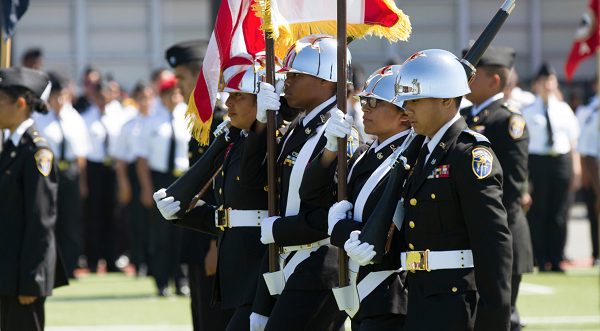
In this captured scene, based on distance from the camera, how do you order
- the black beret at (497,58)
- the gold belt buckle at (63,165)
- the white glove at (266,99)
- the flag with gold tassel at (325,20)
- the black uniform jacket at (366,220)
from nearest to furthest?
the black uniform jacket at (366,220), the white glove at (266,99), the flag with gold tassel at (325,20), the black beret at (497,58), the gold belt buckle at (63,165)

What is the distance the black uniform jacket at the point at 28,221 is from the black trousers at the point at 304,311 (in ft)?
7.01

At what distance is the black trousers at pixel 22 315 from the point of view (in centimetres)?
891

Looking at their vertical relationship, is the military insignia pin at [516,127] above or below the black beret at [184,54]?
below

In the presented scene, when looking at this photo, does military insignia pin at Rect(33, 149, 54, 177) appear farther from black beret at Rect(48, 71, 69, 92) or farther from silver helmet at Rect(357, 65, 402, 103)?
black beret at Rect(48, 71, 69, 92)

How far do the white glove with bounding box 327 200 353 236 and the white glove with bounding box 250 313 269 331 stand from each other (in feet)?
2.53

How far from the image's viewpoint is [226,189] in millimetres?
8055

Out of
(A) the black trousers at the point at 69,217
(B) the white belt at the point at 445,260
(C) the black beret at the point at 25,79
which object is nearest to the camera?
(B) the white belt at the point at 445,260

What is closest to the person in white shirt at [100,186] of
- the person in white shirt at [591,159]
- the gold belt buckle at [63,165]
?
the gold belt buckle at [63,165]

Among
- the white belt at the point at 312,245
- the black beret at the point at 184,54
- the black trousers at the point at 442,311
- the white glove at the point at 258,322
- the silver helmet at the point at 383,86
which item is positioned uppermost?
the black beret at the point at 184,54

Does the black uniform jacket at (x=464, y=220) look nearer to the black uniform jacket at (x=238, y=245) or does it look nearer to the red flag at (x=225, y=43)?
the black uniform jacket at (x=238, y=245)

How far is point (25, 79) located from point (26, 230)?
1.04 m

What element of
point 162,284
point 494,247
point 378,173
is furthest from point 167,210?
point 162,284

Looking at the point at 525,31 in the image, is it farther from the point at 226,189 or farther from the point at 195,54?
the point at 226,189

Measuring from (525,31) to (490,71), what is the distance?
17.7 m
